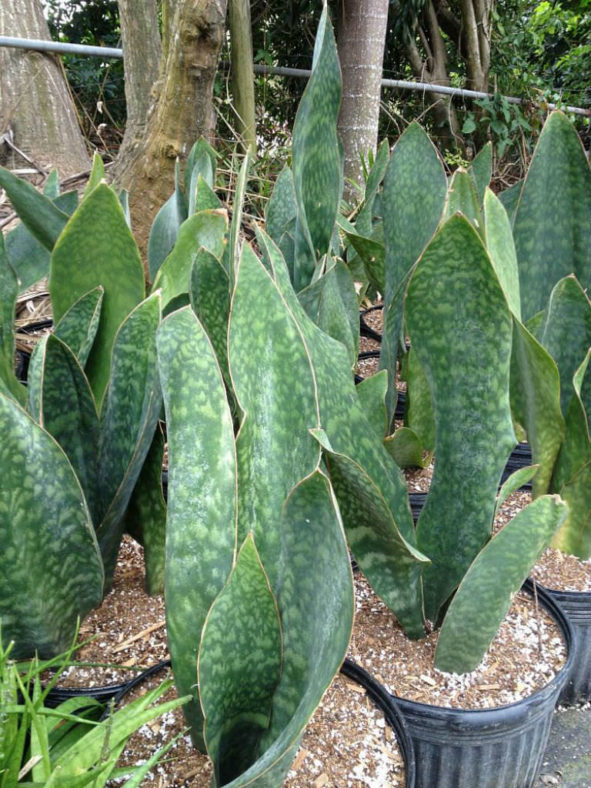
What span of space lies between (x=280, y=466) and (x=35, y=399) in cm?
24

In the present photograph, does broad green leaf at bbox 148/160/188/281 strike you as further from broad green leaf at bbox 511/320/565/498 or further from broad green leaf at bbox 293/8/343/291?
broad green leaf at bbox 511/320/565/498

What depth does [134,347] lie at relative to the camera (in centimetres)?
64

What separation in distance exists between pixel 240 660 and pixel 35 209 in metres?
0.74

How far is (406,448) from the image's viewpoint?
1007 millimetres

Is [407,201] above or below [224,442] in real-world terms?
above

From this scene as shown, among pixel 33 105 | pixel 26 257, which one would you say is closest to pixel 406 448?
pixel 26 257

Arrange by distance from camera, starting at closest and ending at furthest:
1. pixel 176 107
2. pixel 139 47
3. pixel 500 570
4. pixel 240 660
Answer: pixel 240 660, pixel 500 570, pixel 176 107, pixel 139 47

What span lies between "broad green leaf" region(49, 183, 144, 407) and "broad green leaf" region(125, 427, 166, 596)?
0.57 feet

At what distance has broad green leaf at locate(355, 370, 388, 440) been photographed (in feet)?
2.53

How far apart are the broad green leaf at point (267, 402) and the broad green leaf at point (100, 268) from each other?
1.03ft

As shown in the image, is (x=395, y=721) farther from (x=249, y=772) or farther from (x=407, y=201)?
(x=407, y=201)

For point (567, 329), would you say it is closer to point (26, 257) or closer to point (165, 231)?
point (165, 231)

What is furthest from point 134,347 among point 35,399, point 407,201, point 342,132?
point 342,132

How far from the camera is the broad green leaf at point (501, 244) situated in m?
0.64
